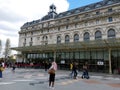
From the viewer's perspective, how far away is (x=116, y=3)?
1449 inches

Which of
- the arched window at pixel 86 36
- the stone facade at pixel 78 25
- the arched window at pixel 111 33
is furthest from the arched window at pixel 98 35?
the arched window at pixel 86 36

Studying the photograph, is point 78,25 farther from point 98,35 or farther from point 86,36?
point 98,35

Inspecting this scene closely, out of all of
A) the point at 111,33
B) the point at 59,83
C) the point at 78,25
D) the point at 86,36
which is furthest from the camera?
the point at 78,25

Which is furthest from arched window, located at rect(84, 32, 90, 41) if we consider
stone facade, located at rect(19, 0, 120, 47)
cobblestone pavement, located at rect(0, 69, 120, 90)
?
cobblestone pavement, located at rect(0, 69, 120, 90)

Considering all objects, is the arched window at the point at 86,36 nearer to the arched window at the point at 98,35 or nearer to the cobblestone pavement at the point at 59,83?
the arched window at the point at 98,35

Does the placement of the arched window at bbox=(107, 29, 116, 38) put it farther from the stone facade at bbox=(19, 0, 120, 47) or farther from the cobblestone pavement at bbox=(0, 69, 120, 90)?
the cobblestone pavement at bbox=(0, 69, 120, 90)

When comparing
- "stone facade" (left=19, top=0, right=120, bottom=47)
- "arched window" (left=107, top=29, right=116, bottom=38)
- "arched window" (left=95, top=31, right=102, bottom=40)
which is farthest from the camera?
"arched window" (left=95, top=31, right=102, bottom=40)

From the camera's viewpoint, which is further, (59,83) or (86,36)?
(86,36)

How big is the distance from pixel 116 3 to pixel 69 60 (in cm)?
1708

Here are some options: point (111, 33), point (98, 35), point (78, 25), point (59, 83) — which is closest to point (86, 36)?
point (98, 35)

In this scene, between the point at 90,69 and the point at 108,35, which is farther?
the point at 108,35

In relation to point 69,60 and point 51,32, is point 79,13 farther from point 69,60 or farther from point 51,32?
point 69,60

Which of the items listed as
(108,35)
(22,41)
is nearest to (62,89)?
(108,35)

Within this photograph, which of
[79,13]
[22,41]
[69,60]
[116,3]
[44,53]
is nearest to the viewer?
[69,60]
